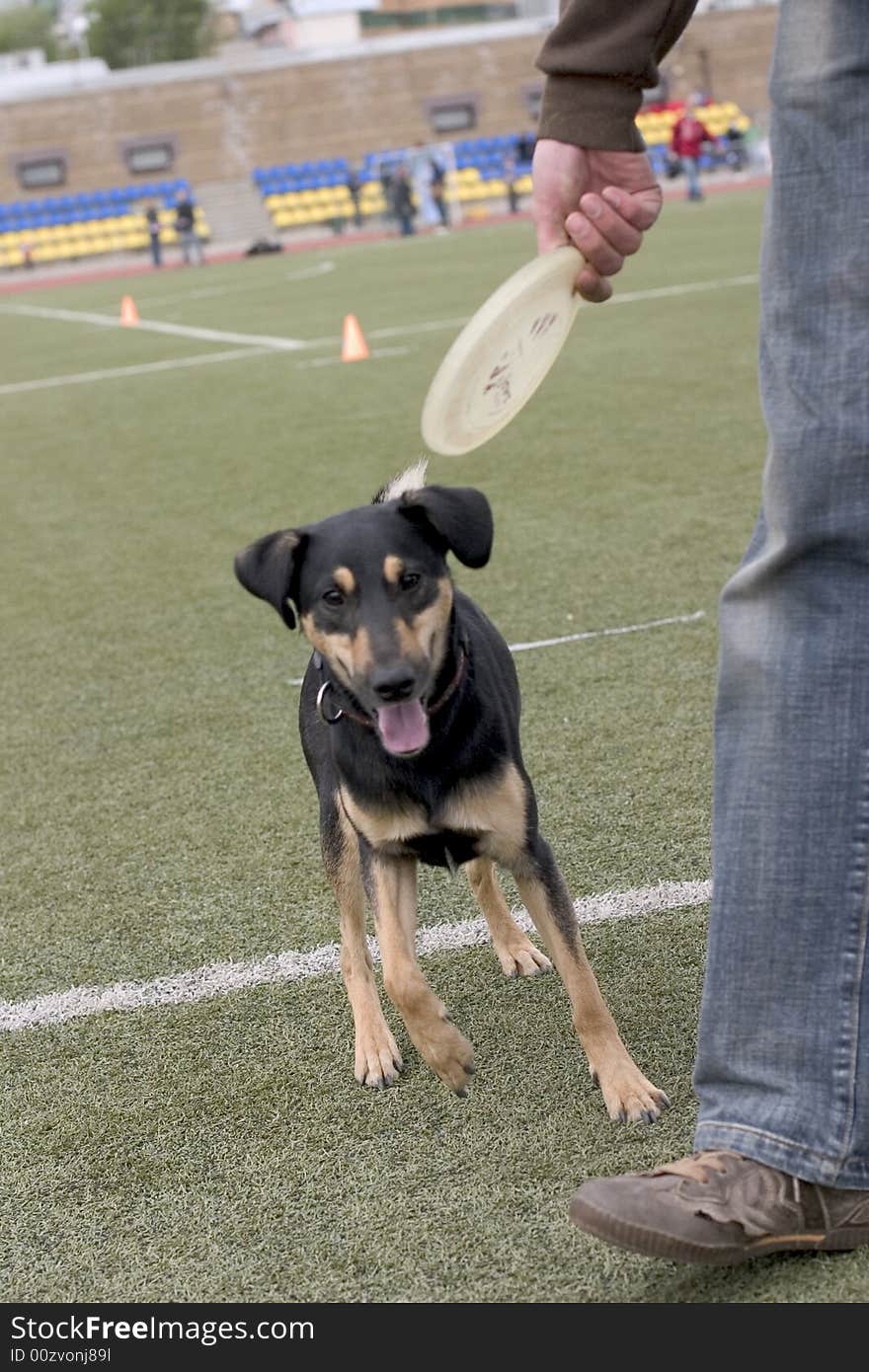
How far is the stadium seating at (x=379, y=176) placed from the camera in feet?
166

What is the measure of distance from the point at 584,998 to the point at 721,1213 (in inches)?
29.0

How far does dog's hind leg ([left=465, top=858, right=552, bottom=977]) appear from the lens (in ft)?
11.3

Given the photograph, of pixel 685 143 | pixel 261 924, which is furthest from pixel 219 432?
pixel 685 143

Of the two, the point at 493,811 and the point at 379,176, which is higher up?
the point at 493,811

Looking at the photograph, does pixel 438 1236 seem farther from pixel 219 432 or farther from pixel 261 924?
pixel 219 432

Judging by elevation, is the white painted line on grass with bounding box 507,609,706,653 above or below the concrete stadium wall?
below

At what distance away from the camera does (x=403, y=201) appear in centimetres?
4150

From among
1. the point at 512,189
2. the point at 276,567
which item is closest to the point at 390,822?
the point at 276,567

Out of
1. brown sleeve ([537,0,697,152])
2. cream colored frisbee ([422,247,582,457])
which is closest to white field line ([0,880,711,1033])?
cream colored frisbee ([422,247,582,457])

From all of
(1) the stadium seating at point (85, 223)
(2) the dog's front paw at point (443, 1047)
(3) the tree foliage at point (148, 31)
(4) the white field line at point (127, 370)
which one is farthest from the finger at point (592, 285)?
(3) the tree foliage at point (148, 31)

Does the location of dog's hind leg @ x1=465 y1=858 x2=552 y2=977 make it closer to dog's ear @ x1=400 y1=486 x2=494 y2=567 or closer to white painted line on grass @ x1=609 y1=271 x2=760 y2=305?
dog's ear @ x1=400 y1=486 x2=494 y2=567

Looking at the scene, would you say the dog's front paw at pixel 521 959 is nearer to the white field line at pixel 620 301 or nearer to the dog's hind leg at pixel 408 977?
the dog's hind leg at pixel 408 977

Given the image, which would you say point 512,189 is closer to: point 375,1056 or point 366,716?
point 366,716

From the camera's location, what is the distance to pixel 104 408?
13797 millimetres
